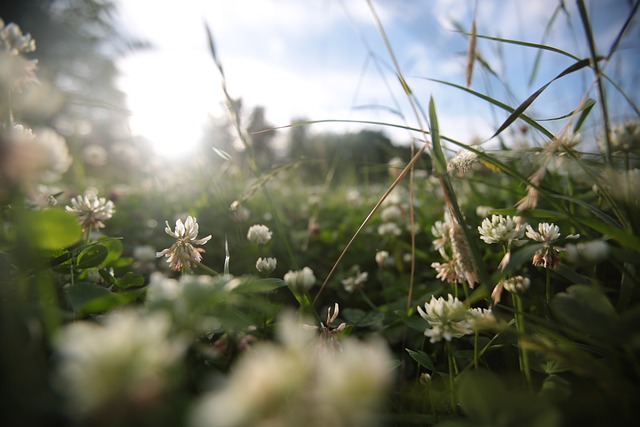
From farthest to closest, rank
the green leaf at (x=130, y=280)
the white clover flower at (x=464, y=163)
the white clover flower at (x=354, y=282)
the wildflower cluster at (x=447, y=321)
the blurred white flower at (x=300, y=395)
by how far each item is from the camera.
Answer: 1. the white clover flower at (x=354, y=282)
2. the green leaf at (x=130, y=280)
3. the white clover flower at (x=464, y=163)
4. the wildflower cluster at (x=447, y=321)
5. the blurred white flower at (x=300, y=395)

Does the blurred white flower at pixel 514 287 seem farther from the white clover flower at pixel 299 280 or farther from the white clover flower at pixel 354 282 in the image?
the white clover flower at pixel 354 282

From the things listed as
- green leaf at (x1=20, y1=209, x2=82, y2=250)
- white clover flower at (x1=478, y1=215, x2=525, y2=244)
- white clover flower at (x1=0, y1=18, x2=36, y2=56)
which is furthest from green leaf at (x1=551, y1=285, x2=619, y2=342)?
white clover flower at (x1=0, y1=18, x2=36, y2=56)

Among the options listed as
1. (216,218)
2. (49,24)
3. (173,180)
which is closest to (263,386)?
(216,218)

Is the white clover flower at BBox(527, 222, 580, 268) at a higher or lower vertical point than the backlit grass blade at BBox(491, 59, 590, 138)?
lower

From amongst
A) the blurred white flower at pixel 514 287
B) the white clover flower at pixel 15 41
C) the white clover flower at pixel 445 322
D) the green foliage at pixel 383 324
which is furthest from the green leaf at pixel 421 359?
the white clover flower at pixel 15 41

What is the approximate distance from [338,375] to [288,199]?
320cm

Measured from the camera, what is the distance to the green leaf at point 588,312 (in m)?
0.47

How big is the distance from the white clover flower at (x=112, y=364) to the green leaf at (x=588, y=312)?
56cm

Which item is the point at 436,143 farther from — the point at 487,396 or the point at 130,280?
the point at 130,280

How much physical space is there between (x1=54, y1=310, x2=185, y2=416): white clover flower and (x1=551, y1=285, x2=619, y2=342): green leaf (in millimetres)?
559

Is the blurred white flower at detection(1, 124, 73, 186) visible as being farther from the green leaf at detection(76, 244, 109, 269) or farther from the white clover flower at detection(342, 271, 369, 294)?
the white clover flower at detection(342, 271, 369, 294)

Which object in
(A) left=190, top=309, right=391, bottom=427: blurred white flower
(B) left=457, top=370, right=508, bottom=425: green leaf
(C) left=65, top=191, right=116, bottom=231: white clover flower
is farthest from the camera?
(C) left=65, top=191, right=116, bottom=231: white clover flower

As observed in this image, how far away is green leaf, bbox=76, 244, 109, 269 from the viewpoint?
2.99 ft

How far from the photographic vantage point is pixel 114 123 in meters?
14.3
